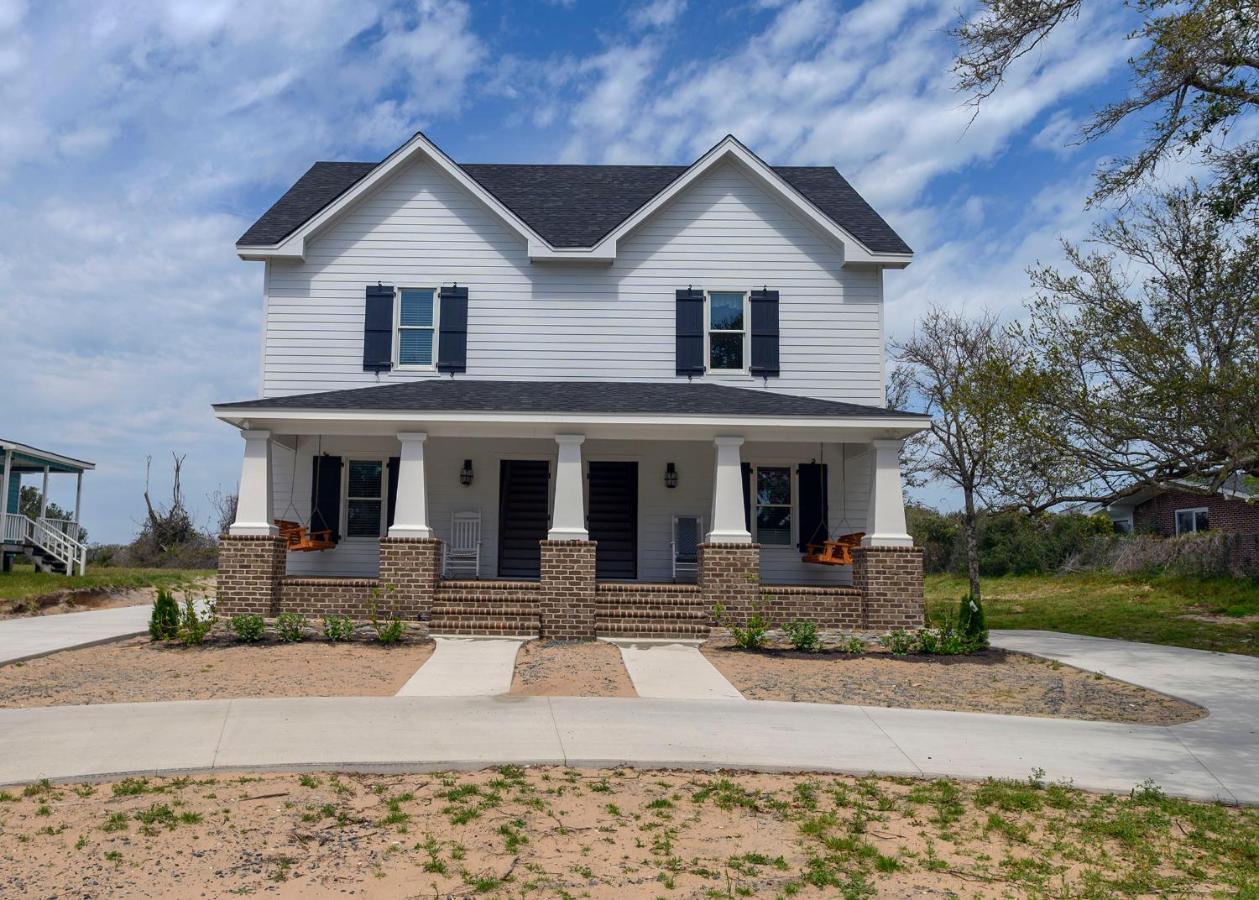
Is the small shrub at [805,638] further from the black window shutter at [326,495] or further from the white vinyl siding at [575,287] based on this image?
the black window shutter at [326,495]

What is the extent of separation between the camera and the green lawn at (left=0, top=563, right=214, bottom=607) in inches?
787

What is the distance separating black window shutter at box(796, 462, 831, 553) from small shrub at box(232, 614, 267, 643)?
8652mm

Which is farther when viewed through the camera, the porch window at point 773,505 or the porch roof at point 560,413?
the porch window at point 773,505

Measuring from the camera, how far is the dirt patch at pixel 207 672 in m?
9.55

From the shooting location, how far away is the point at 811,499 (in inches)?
651

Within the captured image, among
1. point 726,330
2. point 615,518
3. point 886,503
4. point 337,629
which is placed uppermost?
point 726,330

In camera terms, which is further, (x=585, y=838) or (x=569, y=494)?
(x=569, y=494)

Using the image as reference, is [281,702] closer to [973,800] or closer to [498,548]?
[973,800]

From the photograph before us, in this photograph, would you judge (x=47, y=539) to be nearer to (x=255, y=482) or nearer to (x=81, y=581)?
(x=81, y=581)

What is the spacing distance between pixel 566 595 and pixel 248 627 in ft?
13.7

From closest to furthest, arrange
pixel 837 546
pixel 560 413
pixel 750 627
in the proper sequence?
1. pixel 750 627
2. pixel 560 413
3. pixel 837 546

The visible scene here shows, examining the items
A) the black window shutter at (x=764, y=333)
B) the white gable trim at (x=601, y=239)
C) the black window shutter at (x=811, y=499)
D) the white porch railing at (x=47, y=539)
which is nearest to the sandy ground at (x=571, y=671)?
the black window shutter at (x=811, y=499)

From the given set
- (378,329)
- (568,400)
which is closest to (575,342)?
(568,400)

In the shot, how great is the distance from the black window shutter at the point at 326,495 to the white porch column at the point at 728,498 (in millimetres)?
6334
